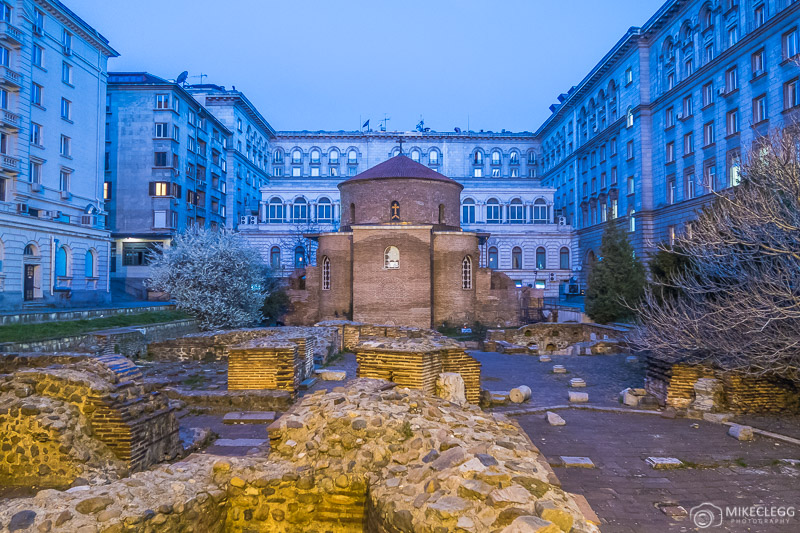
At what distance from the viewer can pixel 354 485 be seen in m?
4.34

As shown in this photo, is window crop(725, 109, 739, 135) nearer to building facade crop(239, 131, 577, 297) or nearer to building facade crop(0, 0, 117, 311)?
building facade crop(239, 131, 577, 297)

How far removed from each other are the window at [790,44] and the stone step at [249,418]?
24974 millimetres

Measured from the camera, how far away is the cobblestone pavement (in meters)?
10.9

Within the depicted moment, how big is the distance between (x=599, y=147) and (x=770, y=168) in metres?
33.5

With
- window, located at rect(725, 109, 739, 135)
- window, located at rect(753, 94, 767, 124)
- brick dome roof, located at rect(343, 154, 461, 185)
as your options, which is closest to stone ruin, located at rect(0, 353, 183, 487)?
brick dome roof, located at rect(343, 154, 461, 185)

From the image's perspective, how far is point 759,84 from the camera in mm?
22969

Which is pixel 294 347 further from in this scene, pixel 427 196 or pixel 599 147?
pixel 599 147

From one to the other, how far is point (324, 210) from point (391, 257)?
21954 mm

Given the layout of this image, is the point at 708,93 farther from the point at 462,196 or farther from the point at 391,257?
the point at 462,196

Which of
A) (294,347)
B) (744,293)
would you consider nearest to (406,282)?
(294,347)

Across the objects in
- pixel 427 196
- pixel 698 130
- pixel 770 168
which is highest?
pixel 698 130

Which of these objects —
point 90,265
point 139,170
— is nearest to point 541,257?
point 139,170

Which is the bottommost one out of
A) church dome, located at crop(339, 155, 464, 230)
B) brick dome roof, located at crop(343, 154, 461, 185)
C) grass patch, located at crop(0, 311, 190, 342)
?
grass patch, located at crop(0, 311, 190, 342)

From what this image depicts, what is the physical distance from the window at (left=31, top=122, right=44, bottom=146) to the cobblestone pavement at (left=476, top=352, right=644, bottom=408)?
23186mm
